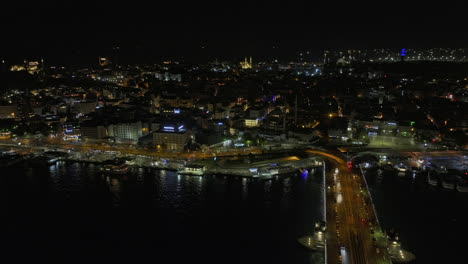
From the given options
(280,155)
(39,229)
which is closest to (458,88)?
(280,155)

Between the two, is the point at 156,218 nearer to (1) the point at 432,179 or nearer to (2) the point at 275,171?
(2) the point at 275,171

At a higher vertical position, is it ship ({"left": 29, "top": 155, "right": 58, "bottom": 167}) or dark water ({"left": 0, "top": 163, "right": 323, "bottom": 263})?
ship ({"left": 29, "top": 155, "right": 58, "bottom": 167})

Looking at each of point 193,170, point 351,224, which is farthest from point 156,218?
point 351,224

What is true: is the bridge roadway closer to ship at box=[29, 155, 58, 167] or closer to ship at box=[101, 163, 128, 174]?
ship at box=[101, 163, 128, 174]

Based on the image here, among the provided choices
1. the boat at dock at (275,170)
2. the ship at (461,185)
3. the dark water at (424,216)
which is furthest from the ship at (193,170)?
the ship at (461,185)

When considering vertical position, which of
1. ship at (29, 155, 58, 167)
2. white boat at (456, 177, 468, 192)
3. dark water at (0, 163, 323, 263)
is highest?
ship at (29, 155, 58, 167)

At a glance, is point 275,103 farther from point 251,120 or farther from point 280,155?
point 280,155

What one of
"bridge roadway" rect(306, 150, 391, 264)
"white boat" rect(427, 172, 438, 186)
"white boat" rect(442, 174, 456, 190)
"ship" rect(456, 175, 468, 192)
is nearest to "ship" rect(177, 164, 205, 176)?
"bridge roadway" rect(306, 150, 391, 264)
